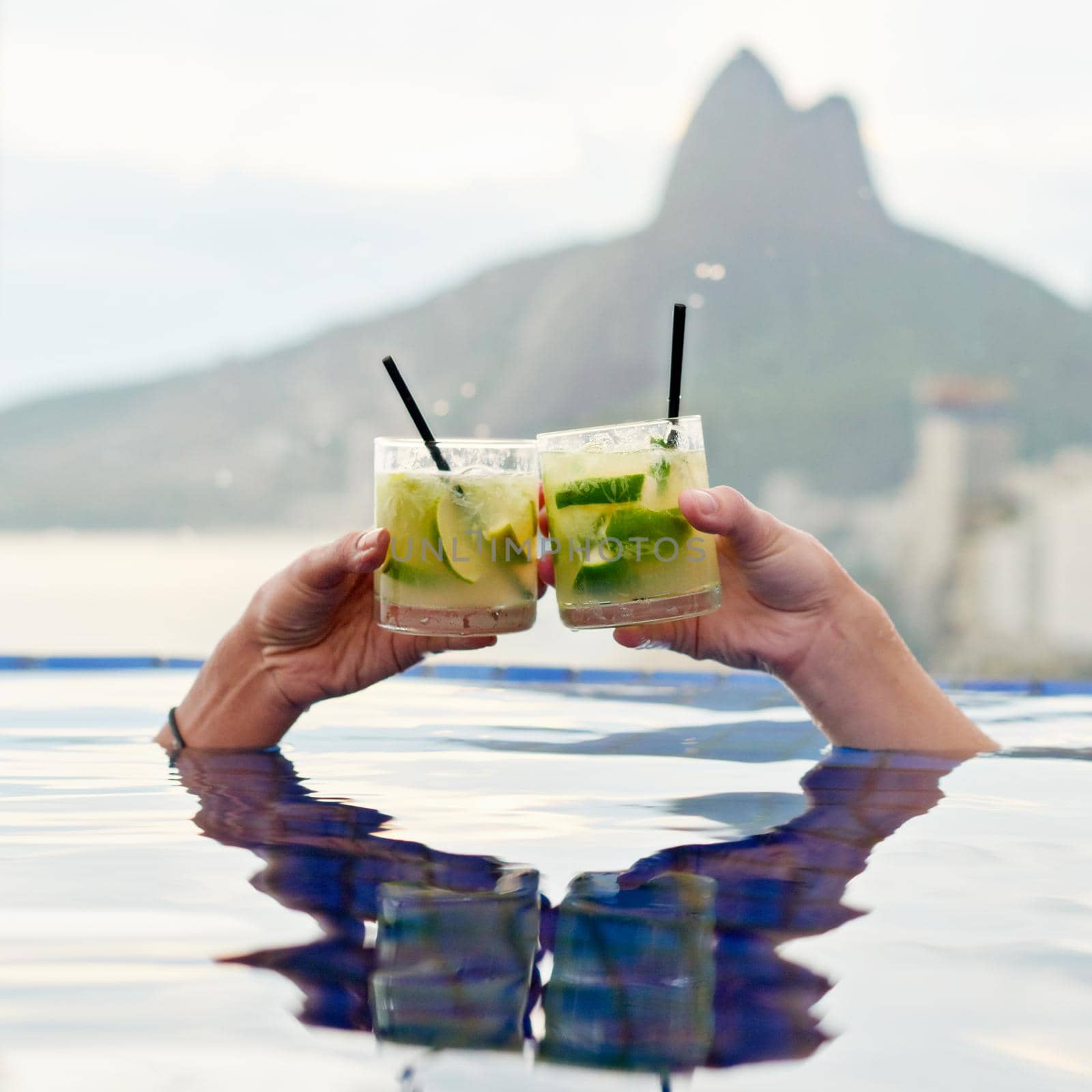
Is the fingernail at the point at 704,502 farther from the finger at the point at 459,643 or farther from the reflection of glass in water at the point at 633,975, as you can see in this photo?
the reflection of glass in water at the point at 633,975

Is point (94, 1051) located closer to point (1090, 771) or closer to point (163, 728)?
point (163, 728)

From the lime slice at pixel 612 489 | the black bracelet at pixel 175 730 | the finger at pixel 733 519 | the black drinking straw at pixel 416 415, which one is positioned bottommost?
the black bracelet at pixel 175 730

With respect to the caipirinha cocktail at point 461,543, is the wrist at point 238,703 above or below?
below

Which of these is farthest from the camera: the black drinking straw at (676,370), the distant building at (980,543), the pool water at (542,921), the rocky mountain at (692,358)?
the distant building at (980,543)

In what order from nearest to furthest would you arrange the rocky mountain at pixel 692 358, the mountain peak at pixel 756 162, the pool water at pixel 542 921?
the pool water at pixel 542 921, the rocky mountain at pixel 692 358, the mountain peak at pixel 756 162

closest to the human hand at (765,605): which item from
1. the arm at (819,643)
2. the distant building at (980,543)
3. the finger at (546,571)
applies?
the arm at (819,643)

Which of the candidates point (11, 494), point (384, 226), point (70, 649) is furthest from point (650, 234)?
point (70, 649)
